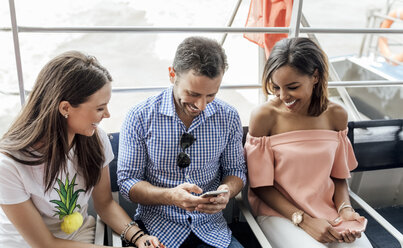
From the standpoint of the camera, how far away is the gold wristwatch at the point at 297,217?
174 cm

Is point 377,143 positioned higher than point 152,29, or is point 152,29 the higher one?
→ point 152,29

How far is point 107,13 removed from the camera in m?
11.9

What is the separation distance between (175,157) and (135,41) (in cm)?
863

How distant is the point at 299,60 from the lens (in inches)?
66.2

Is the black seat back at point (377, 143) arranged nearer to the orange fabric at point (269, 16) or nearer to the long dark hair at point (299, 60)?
the long dark hair at point (299, 60)

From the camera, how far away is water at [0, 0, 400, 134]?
6.80 m

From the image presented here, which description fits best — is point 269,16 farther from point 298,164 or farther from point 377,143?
point 298,164

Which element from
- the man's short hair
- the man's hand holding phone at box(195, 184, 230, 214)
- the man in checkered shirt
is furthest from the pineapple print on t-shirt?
the man's short hair

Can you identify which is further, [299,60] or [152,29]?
[152,29]

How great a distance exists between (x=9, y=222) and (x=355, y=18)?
13156mm

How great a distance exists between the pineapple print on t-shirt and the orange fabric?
174cm

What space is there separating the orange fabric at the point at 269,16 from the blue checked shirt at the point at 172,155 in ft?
3.95

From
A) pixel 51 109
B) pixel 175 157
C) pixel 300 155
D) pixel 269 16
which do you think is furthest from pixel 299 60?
pixel 269 16

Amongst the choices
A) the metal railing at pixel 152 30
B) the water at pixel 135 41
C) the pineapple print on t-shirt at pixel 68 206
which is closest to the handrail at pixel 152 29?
the metal railing at pixel 152 30
